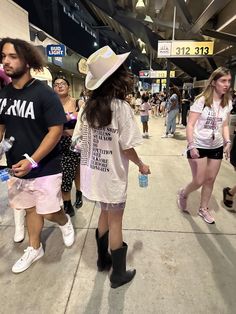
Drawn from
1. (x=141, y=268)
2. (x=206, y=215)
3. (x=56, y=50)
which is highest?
(x=56, y=50)

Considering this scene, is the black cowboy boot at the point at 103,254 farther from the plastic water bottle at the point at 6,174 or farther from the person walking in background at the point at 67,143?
the person walking in background at the point at 67,143

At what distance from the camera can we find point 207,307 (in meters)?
1.69

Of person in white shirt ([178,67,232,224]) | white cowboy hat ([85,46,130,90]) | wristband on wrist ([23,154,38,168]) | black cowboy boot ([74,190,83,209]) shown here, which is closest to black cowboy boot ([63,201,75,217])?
black cowboy boot ([74,190,83,209])

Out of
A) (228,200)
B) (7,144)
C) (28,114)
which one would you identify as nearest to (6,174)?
(7,144)

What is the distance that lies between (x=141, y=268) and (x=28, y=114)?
1.54 meters

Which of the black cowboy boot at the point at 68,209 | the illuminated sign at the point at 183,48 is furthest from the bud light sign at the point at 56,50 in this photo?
the black cowboy boot at the point at 68,209

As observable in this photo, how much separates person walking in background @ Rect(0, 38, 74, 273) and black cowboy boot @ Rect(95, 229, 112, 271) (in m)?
0.47

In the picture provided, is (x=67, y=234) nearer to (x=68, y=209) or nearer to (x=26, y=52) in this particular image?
(x=68, y=209)

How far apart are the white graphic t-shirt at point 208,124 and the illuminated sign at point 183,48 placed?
22.6ft

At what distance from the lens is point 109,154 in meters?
1.58

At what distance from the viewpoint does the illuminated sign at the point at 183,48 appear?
8.64 meters

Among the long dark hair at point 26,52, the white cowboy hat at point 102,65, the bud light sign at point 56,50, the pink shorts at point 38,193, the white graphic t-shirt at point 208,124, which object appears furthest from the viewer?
the bud light sign at point 56,50

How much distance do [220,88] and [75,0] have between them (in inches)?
587

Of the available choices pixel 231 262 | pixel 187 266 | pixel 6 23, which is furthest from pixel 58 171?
pixel 6 23
